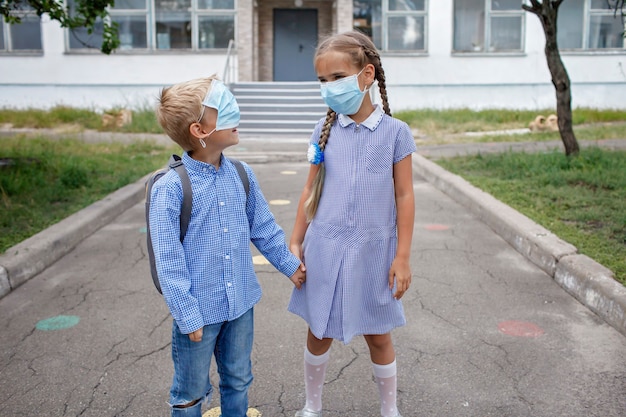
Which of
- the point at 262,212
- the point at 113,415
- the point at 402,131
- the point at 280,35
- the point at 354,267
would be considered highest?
the point at 280,35

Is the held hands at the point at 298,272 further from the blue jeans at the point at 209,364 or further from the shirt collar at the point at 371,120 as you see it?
the shirt collar at the point at 371,120

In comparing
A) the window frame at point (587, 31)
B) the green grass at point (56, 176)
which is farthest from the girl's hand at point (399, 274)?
the window frame at point (587, 31)

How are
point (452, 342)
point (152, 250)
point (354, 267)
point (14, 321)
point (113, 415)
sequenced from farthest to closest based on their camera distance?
point (14, 321) < point (452, 342) < point (113, 415) < point (354, 267) < point (152, 250)

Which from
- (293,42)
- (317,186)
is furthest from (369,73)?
(293,42)

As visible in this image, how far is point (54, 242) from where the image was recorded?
5645 mm

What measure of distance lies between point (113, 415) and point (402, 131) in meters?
1.80

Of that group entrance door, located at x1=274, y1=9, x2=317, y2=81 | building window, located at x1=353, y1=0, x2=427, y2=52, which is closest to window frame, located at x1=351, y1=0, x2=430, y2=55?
building window, located at x1=353, y1=0, x2=427, y2=52

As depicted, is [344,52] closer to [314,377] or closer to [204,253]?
[204,253]

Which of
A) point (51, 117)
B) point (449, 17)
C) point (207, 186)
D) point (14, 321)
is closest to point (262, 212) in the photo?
point (207, 186)

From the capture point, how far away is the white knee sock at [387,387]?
2.84m

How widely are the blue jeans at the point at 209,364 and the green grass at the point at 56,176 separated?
11.3ft

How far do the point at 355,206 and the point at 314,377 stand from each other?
0.78 metres

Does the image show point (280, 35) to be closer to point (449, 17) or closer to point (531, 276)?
point (449, 17)

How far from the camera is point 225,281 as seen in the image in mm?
2445
